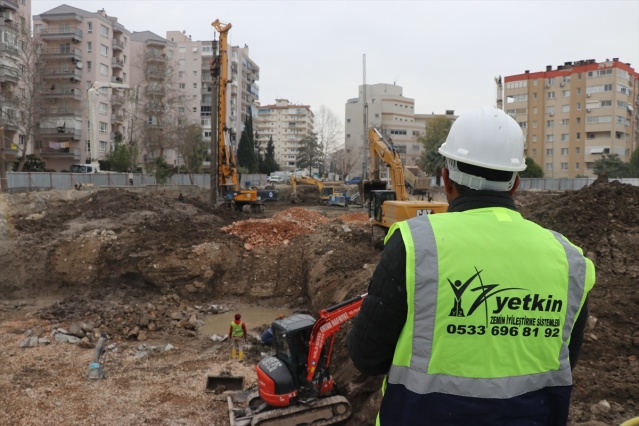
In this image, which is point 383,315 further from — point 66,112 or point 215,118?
point 66,112

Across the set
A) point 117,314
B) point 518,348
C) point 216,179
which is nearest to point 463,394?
point 518,348

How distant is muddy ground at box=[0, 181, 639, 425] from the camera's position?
6.41 m

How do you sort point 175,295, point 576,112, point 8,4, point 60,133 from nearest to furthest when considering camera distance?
1. point 175,295
2. point 8,4
3. point 60,133
4. point 576,112

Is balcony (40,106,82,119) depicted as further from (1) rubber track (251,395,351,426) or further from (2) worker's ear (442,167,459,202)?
(2) worker's ear (442,167,459,202)

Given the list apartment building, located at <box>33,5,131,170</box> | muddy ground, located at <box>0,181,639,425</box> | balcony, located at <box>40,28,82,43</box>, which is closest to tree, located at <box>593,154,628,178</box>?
muddy ground, located at <box>0,181,639,425</box>

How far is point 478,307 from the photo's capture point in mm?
1600

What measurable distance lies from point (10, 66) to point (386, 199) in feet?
113

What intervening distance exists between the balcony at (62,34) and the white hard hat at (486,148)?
52193 millimetres

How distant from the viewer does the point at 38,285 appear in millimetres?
12953

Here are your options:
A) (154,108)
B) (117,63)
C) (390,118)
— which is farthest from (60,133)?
(390,118)

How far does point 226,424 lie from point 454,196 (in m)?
5.43

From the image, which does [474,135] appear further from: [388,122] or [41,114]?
[388,122]

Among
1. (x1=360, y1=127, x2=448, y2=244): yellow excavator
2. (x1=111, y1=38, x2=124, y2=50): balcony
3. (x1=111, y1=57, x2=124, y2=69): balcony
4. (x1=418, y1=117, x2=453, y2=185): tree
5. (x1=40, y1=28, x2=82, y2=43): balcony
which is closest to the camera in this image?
(x1=360, y1=127, x2=448, y2=244): yellow excavator

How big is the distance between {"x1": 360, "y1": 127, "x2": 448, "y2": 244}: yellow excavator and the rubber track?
5.78 metres
